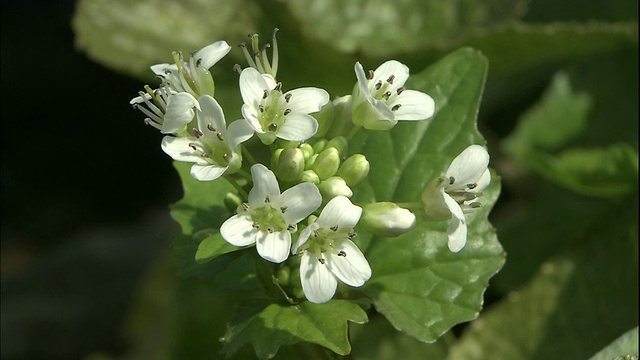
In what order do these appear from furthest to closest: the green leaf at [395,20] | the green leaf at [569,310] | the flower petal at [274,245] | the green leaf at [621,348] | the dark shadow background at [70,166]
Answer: the dark shadow background at [70,166] < the green leaf at [395,20] < the green leaf at [569,310] < the green leaf at [621,348] < the flower petal at [274,245]

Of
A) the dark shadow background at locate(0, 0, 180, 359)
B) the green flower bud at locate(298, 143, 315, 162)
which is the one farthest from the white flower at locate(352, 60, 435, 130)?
the dark shadow background at locate(0, 0, 180, 359)

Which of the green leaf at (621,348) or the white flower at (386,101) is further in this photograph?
the green leaf at (621,348)

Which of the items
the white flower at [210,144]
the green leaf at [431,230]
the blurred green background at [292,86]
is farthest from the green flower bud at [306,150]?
the blurred green background at [292,86]

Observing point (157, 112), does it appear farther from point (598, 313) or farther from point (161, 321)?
point (598, 313)

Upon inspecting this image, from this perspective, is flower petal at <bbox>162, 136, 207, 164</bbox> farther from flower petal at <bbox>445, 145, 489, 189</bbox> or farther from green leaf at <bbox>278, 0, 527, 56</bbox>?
green leaf at <bbox>278, 0, 527, 56</bbox>

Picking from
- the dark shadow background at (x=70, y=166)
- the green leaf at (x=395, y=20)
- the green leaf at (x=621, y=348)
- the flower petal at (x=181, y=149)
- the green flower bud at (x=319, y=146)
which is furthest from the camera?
the dark shadow background at (x=70, y=166)

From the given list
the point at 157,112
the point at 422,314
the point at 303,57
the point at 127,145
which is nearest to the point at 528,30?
the point at 303,57

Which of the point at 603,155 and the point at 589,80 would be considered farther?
the point at 589,80

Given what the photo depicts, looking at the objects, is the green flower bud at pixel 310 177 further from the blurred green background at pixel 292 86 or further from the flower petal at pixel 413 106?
the blurred green background at pixel 292 86
